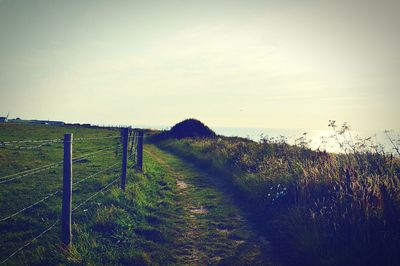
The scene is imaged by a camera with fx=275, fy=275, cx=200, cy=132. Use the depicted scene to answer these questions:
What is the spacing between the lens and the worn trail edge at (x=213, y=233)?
5.22 m

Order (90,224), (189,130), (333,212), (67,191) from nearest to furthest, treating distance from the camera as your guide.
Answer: (67,191)
(333,212)
(90,224)
(189,130)

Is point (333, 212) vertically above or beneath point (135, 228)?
above

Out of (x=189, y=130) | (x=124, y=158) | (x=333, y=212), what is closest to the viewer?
(x=333, y=212)

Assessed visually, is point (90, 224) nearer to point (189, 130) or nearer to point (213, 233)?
point (213, 233)

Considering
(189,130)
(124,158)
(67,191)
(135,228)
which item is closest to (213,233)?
(135,228)

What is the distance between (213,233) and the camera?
638 centimetres

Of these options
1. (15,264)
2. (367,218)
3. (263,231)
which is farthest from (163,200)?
(367,218)

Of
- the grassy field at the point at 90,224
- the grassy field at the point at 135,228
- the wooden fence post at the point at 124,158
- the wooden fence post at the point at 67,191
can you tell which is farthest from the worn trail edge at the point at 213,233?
the wooden fence post at the point at 67,191

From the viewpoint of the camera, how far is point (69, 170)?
523 centimetres

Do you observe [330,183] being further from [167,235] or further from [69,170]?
[69,170]

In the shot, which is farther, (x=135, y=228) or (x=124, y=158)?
(x=124, y=158)

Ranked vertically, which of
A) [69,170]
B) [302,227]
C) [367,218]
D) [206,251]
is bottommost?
[206,251]

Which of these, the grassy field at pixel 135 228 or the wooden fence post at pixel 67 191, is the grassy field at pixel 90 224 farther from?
the wooden fence post at pixel 67 191

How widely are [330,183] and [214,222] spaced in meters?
2.98
